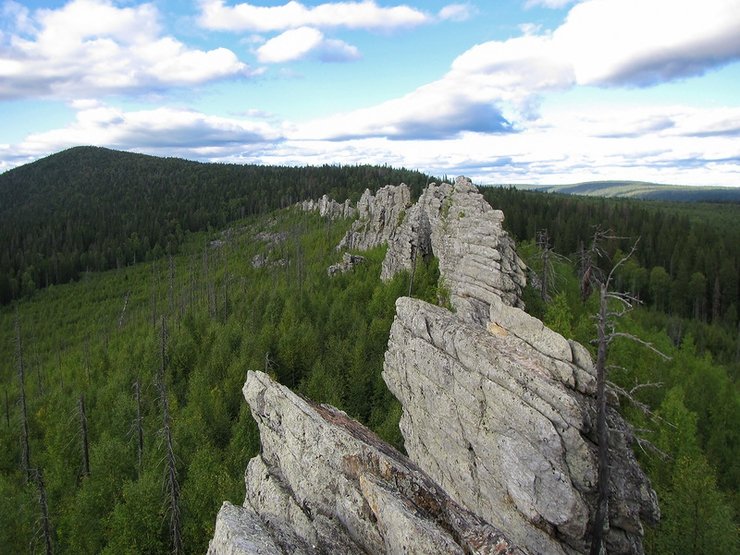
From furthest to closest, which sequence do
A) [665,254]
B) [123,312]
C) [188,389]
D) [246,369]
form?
[123,312] → [665,254] → [188,389] → [246,369]

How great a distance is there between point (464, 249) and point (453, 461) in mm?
30162

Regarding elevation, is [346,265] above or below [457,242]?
below

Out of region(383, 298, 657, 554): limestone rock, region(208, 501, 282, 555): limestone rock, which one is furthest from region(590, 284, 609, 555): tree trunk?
region(208, 501, 282, 555): limestone rock

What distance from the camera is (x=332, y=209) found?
550 feet

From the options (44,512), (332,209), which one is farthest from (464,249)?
(332,209)

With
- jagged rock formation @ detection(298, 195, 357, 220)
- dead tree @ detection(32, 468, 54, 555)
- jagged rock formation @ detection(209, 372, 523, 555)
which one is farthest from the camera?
jagged rock formation @ detection(298, 195, 357, 220)

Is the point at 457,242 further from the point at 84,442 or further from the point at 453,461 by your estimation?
the point at 84,442

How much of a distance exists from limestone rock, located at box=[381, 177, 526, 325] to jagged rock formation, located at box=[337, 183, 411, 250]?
66.0 ft

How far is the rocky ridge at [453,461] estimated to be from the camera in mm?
12461

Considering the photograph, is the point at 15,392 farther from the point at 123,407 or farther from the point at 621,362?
the point at 621,362

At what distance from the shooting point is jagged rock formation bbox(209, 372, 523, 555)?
11484 mm

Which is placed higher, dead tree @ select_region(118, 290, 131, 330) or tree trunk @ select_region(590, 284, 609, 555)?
tree trunk @ select_region(590, 284, 609, 555)

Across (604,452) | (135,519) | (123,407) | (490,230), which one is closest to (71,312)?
(123,407)

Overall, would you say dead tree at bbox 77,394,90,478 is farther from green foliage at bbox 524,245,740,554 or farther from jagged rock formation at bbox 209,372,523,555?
green foliage at bbox 524,245,740,554
